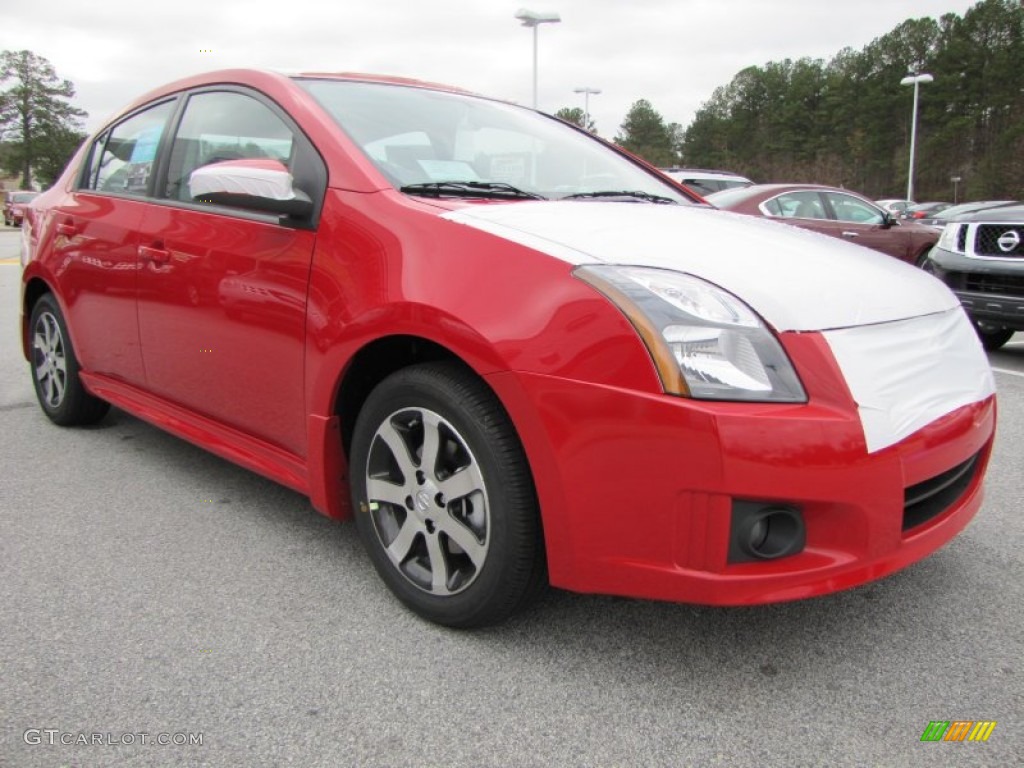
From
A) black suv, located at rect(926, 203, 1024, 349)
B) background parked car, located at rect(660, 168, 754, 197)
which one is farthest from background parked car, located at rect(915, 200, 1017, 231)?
background parked car, located at rect(660, 168, 754, 197)

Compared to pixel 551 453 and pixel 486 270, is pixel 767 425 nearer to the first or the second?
pixel 551 453

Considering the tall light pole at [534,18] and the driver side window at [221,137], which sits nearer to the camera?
the driver side window at [221,137]

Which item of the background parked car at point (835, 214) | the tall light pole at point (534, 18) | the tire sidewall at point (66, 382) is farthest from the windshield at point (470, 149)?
the tall light pole at point (534, 18)

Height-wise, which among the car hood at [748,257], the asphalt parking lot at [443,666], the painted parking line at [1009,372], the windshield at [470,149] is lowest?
the painted parking line at [1009,372]

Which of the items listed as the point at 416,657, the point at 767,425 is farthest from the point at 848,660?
the point at 416,657

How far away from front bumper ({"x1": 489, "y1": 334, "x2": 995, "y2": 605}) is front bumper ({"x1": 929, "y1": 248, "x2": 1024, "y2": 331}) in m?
4.65

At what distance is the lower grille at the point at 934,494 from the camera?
1.85 m

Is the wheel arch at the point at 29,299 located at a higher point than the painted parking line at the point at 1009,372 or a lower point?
higher

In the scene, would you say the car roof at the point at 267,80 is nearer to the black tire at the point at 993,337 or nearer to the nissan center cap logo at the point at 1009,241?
the nissan center cap logo at the point at 1009,241

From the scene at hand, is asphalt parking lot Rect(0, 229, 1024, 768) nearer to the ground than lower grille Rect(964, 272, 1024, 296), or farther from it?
nearer to the ground

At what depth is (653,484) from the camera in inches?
66.3

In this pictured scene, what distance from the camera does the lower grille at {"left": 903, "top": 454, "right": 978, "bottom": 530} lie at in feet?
6.06

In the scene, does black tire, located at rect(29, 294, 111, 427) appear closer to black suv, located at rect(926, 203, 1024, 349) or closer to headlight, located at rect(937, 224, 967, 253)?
black suv, located at rect(926, 203, 1024, 349)

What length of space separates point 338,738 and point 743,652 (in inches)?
39.4
